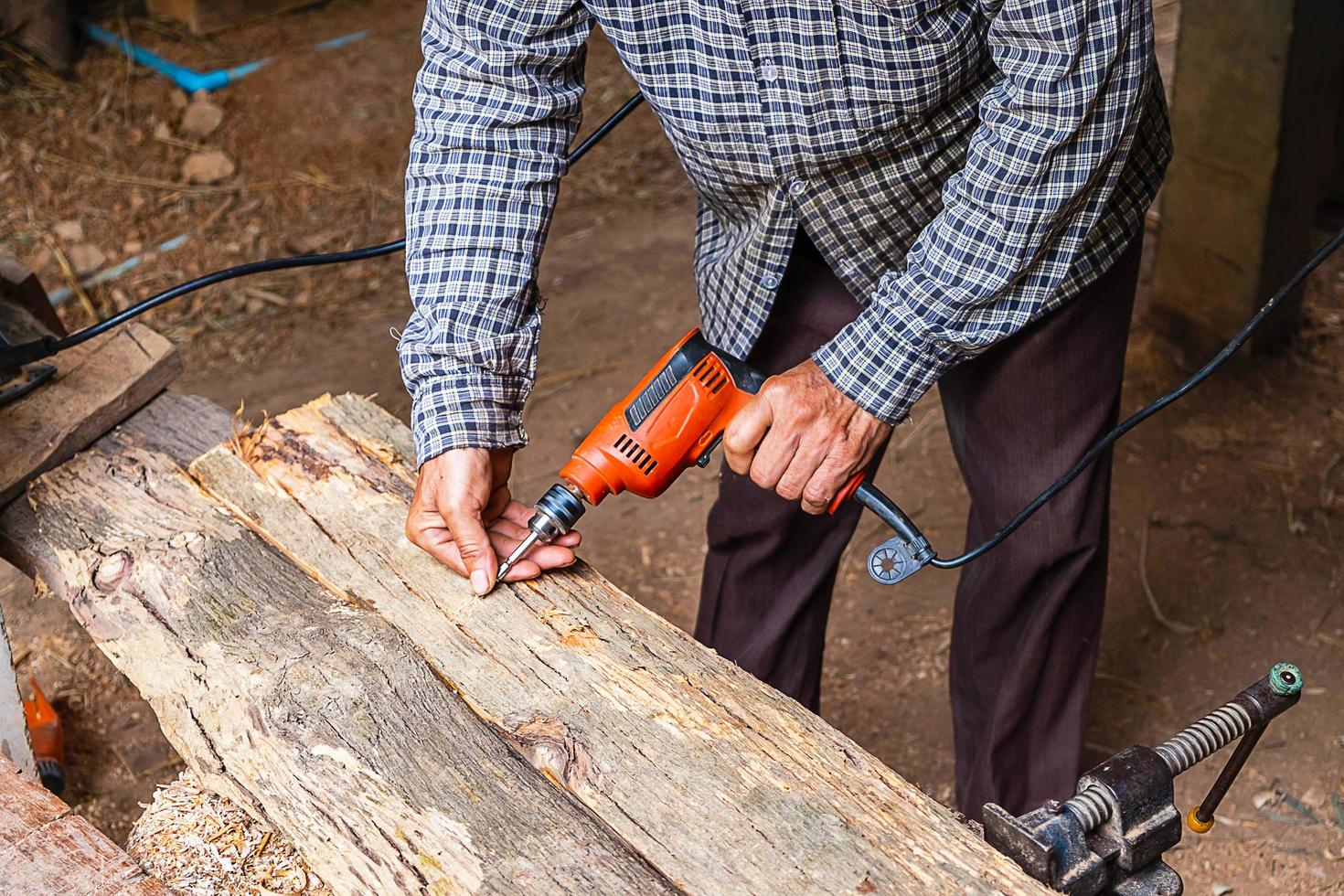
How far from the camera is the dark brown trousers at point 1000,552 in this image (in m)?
1.87

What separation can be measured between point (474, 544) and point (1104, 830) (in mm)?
832

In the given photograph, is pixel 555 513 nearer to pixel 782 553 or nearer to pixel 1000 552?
pixel 782 553

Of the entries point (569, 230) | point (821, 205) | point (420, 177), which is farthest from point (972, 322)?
point (569, 230)

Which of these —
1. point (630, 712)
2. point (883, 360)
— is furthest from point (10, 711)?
point (883, 360)

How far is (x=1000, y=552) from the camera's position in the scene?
2.01 m

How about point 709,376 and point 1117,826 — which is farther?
point 709,376

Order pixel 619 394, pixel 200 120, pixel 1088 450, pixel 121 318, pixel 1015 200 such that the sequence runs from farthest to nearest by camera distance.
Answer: pixel 200 120, pixel 619 394, pixel 121 318, pixel 1088 450, pixel 1015 200

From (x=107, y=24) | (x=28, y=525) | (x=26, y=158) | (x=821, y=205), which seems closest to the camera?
(x=821, y=205)

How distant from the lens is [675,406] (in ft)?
5.41

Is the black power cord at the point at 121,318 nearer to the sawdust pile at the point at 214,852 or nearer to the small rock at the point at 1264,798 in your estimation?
the sawdust pile at the point at 214,852

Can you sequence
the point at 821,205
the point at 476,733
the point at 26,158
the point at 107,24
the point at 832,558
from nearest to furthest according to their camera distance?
the point at 476,733 → the point at 821,205 → the point at 832,558 → the point at 26,158 → the point at 107,24

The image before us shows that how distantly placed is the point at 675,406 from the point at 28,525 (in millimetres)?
1039

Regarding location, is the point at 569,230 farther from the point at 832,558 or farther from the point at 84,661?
the point at 832,558

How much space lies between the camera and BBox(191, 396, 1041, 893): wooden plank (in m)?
1.25
